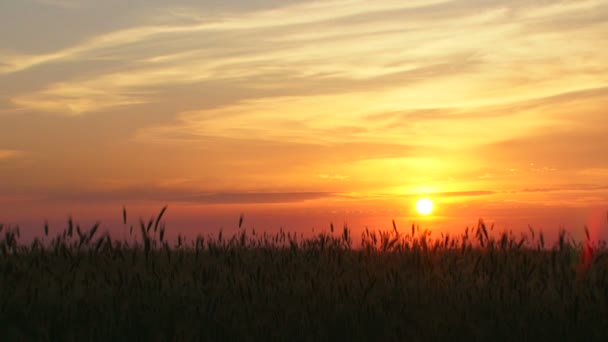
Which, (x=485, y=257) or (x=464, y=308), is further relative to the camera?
(x=485, y=257)

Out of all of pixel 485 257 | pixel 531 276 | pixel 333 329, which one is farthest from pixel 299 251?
pixel 333 329

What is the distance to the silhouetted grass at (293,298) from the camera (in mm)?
5891

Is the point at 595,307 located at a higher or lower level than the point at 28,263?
lower

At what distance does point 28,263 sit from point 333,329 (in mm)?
3746

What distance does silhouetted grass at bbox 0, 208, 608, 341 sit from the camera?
5.89m

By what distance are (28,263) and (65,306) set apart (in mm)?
2145

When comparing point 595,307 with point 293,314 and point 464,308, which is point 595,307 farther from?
point 293,314

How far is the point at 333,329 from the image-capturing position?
602 centimetres

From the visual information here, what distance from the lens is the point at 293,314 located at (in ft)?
20.5

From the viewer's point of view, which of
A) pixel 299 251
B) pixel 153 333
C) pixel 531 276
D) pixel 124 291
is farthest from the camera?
pixel 299 251

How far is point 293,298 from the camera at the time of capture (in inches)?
264

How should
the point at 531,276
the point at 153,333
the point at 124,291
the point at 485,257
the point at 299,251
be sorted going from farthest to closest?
the point at 299,251
the point at 485,257
the point at 531,276
the point at 124,291
the point at 153,333

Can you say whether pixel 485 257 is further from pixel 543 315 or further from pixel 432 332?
pixel 432 332

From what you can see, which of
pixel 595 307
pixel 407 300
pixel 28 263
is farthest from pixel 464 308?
pixel 28 263
